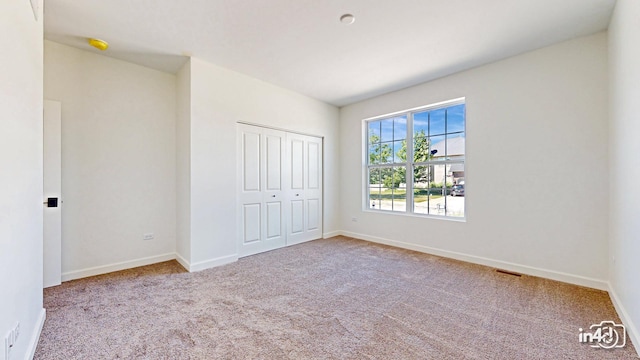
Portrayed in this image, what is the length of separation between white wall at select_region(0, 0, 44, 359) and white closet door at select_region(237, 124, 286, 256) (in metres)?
2.15

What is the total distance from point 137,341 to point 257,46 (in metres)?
3.04

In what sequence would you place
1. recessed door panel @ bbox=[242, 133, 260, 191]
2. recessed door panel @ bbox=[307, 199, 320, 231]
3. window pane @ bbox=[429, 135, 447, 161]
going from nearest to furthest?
recessed door panel @ bbox=[242, 133, 260, 191] → window pane @ bbox=[429, 135, 447, 161] → recessed door panel @ bbox=[307, 199, 320, 231]

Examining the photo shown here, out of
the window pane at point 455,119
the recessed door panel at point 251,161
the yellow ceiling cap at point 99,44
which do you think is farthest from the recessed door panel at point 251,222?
the window pane at point 455,119

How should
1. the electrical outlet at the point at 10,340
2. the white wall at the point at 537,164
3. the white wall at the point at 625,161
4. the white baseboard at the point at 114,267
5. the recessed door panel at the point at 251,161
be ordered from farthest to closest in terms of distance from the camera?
the recessed door panel at the point at 251,161
the white baseboard at the point at 114,267
the white wall at the point at 537,164
the white wall at the point at 625,161
the electrical outlet at the point at 10,340

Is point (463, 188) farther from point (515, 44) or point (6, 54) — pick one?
point (6, 54)

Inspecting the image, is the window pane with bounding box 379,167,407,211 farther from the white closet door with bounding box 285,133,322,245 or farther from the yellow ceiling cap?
the yellow ceiling cap

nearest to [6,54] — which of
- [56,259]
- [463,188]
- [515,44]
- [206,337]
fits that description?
[206,337]

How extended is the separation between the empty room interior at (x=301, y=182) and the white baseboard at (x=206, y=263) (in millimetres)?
32

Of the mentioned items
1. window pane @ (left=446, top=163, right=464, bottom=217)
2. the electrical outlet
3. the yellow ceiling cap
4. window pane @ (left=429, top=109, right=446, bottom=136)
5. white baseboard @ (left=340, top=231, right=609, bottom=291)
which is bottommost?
white baseboard @ (left=340, top=231, right=609, bottom=291)

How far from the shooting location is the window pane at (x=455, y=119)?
388 cm

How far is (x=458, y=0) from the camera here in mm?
2295

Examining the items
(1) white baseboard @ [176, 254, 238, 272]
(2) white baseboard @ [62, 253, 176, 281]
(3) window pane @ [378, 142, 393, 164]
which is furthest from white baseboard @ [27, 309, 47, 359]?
(3) window pane @ [378, 142, 393, 164]

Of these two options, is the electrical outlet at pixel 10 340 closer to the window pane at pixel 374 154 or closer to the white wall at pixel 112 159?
the white wall at pixel 112 159

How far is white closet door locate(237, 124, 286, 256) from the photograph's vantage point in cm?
394
